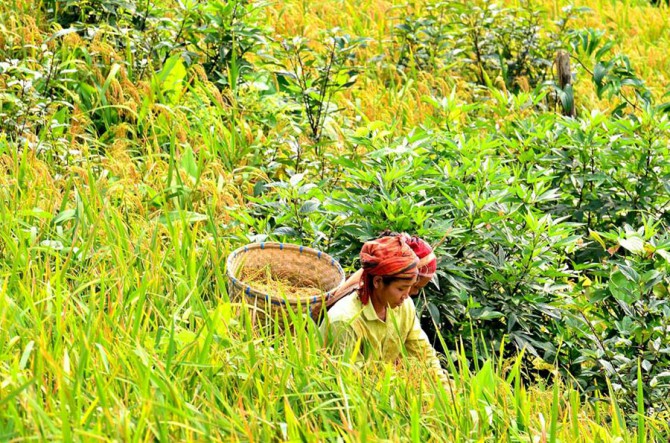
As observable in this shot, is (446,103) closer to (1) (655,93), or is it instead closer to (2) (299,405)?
(2) (299,405)

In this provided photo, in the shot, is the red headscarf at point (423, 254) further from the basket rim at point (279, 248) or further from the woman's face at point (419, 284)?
the basket rim at point (279, 248)

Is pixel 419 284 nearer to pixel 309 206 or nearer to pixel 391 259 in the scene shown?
pixel 391 259

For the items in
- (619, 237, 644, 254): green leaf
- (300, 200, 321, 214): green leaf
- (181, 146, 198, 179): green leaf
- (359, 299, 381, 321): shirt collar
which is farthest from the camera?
(181, 146, 198, 179): green leaf

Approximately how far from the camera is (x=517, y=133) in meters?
4.48

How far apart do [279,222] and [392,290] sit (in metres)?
0.79

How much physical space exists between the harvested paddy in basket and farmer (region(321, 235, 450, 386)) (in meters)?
0.28

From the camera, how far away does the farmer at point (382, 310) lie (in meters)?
3.12

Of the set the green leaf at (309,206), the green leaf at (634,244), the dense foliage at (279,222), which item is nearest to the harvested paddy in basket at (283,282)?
the dense foliage at (279,222)

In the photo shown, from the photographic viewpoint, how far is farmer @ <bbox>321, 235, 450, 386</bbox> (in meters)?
3.12

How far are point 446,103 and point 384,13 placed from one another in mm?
2588

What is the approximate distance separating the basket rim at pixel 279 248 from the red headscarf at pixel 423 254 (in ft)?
1.04

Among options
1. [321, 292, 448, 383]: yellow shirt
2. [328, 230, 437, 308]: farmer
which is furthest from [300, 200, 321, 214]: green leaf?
[321, 292, 448, 383]: yellow shirt

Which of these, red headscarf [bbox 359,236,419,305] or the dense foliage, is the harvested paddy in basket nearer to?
the dense foliage

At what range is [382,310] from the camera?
10.8ft
